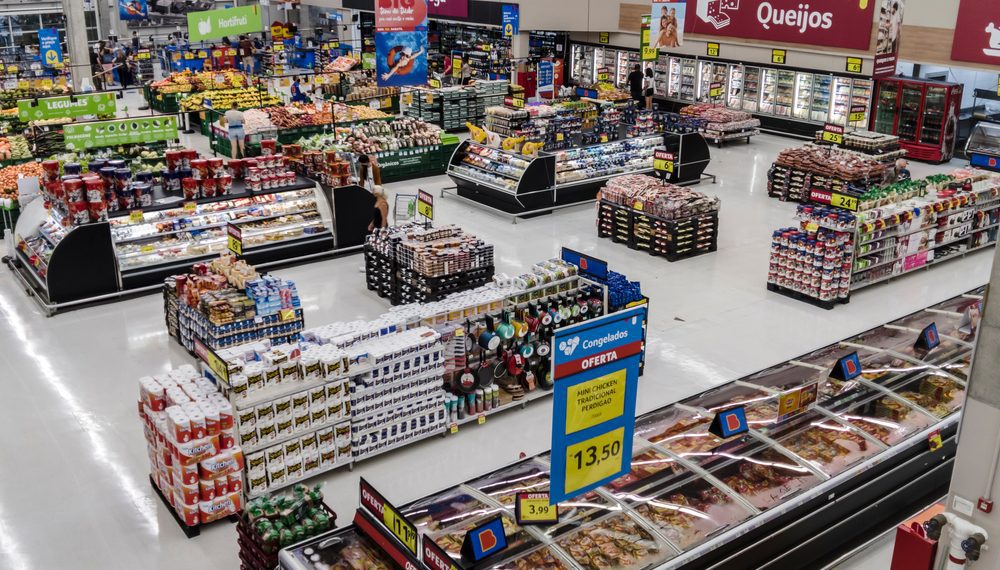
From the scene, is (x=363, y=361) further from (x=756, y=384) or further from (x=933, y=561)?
(x=933, y=561)

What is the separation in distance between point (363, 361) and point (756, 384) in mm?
3446

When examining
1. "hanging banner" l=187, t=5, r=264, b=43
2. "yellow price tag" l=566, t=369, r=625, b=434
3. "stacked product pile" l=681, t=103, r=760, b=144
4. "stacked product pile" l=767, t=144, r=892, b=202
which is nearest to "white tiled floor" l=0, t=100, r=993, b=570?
"stacked product pile" l=767, t=144, r=892, b=202

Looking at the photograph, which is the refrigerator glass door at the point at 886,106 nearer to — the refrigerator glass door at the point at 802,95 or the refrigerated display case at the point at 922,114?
the refrigerated display case at the point at 922,114

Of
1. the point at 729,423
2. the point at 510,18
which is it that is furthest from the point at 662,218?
the point at 510,18

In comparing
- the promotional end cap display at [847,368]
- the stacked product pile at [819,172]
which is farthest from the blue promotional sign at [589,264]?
the stacked product pile at [819,172]

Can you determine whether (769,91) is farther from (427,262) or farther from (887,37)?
(427,262)

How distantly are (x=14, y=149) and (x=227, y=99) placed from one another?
21.0 ft

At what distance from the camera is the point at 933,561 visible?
550cm

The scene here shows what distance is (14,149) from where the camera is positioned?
54.3 feet

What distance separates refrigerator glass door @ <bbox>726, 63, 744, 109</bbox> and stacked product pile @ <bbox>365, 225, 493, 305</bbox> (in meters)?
14.5

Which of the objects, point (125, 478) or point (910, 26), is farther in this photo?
point (910, 26)

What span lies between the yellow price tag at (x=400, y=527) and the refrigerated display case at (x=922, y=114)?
713 inches

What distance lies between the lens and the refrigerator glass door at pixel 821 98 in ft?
71.6

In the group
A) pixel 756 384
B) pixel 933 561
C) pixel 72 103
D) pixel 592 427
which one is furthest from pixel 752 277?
pixel 72 103
